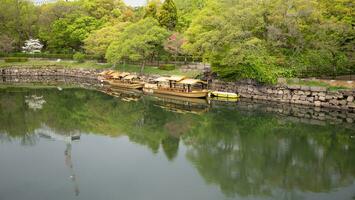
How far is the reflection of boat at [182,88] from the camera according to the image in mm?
37875

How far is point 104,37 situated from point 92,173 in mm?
39727

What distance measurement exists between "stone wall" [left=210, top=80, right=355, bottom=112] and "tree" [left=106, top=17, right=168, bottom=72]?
39.1 ft

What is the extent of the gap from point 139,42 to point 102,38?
996 centimetres

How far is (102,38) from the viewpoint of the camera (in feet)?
180

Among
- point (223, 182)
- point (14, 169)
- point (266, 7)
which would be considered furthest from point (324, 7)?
point (14, 169)

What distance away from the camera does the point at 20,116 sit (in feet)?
103

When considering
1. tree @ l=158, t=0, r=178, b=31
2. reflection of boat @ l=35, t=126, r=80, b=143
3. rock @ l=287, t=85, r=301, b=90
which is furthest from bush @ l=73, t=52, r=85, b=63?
rock @ l=287, t=85, r=301, b=90

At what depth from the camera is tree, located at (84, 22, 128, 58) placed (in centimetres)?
5416

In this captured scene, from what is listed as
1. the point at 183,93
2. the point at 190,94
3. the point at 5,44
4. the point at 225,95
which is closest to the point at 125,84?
the point at 183,93

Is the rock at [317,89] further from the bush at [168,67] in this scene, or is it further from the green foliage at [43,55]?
the green foliage at [43,55]

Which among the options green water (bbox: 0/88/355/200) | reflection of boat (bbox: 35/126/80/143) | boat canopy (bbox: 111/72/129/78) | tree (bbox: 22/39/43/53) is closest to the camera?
green water (bbox: 0/88/355/200)

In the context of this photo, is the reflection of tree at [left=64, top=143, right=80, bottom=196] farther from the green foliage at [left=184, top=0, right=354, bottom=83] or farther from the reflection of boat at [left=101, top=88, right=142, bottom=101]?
the green foliage at [left=184, top=0, right=354, bottom=83]

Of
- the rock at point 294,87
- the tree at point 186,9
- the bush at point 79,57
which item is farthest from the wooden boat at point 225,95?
the bush at point 79,57

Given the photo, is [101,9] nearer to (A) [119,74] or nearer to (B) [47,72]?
(B) [47,72]
